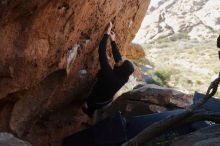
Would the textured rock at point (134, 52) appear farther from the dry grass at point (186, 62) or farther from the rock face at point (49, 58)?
the dry grass at point (186, 62)

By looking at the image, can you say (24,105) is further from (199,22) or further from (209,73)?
(199,22)

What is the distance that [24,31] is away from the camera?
251 inches

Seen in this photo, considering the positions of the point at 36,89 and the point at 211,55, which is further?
the point at 211,55

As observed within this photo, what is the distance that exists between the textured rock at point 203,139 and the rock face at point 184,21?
4661cm

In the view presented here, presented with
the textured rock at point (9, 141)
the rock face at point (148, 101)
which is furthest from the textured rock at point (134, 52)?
the textured rock at point (9, 141)

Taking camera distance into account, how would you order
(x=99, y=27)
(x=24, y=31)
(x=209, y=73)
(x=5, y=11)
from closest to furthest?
(x=5, y=11)
(x=24, y=31)
(x=99, y=27)
(x=209, y=73)

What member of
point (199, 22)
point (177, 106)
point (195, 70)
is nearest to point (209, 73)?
point (195, 70)

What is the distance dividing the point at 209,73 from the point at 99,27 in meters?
→ 29.8

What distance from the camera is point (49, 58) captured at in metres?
7.18

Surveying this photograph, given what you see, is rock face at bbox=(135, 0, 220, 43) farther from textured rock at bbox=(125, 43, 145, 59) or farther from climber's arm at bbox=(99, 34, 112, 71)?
climber's arm at bbox=(99, 34, 112, 71)

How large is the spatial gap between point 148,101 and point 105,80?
1.96 m

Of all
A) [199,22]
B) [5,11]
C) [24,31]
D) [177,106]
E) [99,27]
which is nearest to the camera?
[5,11]

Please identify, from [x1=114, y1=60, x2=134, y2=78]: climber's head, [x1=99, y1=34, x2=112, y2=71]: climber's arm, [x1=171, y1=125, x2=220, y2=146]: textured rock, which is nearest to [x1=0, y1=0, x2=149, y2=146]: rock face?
[x1=99, y1=34, x2=112, y2=71]: climber's arm

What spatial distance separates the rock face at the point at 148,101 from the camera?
9.57 m
